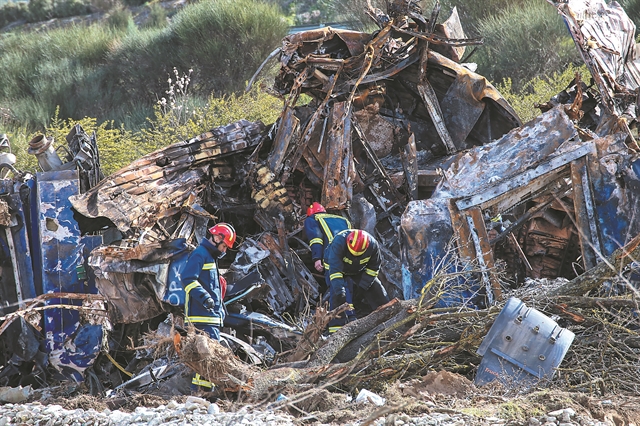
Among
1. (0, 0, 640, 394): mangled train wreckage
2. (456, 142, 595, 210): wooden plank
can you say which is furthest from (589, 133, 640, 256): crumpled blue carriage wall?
(456, 142, 595, 210): wooden plank

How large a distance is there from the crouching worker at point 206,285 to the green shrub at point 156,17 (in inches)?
805

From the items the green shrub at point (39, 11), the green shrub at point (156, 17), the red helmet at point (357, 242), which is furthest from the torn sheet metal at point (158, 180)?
the green shrub at point (39, 11)

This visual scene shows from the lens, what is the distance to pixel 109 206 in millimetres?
7676

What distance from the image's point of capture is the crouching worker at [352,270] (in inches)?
282

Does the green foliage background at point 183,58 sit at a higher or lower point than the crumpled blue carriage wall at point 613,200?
lower

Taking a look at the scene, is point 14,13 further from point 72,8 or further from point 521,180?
point 521,180

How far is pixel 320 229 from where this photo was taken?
8148 millimetres

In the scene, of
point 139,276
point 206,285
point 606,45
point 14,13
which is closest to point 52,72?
point 14,13

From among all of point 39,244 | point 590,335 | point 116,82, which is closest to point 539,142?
point 590,335

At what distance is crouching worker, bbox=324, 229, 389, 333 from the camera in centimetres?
717

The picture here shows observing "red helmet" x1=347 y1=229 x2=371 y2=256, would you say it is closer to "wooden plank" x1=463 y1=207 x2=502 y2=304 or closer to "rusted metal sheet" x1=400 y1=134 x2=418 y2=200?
"wooden plank" x1=463 y1=207 x2=502 y2=304

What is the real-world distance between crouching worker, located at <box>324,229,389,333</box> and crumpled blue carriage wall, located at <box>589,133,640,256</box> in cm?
208

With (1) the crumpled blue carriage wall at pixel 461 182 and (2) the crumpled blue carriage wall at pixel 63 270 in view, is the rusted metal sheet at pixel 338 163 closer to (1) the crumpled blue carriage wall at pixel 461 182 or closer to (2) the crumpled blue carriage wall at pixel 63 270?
(1) the crumpled blue carriage wall at pixel 461 182

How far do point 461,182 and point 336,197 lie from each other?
2.31 meters
